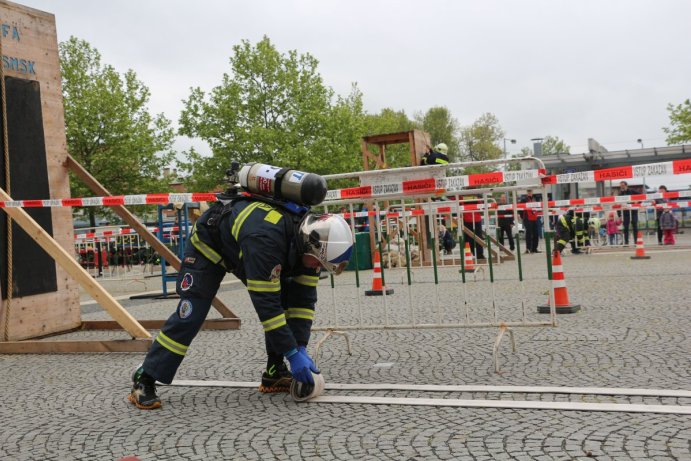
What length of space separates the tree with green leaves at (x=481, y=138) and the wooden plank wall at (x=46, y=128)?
2168 inches

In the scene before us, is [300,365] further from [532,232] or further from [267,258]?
[532,232]

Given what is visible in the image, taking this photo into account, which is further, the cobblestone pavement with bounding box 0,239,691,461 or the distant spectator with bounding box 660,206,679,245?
the distant spectator with bounding box 660,206,679,245

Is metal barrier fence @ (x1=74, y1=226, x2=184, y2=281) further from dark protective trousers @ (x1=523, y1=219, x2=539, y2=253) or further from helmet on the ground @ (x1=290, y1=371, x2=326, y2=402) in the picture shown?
helmet on the ground @ (x1=290, y1=371, x2=326, y2=402)

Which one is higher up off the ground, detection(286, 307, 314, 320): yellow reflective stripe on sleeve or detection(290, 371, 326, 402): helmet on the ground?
detection(286, 307, 314, 320): yellow reflective stripe on sleeve

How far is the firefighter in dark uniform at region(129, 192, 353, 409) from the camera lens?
4.05 metres

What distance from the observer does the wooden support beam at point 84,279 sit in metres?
6.35

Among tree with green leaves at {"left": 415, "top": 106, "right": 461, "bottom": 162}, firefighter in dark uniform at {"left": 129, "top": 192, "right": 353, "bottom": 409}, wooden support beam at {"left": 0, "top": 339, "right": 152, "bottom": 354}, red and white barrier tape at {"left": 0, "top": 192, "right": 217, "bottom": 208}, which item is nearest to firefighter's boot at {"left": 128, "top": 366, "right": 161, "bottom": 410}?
firefighter in dark uniform at {"left": 129, "top": 192, "right": 353, "bottom": 409}

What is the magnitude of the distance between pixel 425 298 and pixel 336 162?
1012 inches

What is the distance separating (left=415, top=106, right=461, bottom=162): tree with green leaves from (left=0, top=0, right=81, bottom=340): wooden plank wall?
54.7 metres

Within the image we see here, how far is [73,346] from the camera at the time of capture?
22.0ft

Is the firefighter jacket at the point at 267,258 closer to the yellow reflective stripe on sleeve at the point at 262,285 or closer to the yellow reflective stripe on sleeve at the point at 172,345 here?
the yellow reflective stripe on sleeve at the point at 262,285

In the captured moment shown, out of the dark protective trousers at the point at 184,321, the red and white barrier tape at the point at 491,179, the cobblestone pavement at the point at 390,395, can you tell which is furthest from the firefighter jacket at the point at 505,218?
the dark protective trousers at the point at 184,321

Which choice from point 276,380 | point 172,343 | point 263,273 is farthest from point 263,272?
point 276,380

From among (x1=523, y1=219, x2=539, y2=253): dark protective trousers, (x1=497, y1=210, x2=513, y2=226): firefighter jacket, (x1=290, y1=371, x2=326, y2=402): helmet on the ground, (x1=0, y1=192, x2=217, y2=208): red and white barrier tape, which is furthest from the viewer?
(x1=497, y1=210, x2=513, y2=226): firefighter jacket
